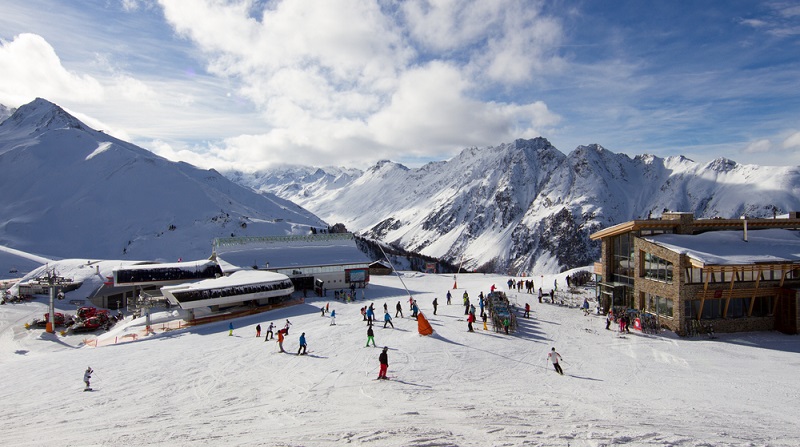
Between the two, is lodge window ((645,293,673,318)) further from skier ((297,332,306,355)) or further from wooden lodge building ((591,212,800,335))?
skier ((297,332,306,355))

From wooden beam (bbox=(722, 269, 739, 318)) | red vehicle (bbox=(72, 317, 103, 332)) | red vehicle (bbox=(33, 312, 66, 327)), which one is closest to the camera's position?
wooden beam (bbox=(722, 269, 739, 318))

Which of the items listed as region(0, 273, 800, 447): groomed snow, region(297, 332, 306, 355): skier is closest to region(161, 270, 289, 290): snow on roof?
region(0, 273, 800, 447): groomed snow

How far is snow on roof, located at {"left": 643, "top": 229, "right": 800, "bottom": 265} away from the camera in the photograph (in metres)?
30.9

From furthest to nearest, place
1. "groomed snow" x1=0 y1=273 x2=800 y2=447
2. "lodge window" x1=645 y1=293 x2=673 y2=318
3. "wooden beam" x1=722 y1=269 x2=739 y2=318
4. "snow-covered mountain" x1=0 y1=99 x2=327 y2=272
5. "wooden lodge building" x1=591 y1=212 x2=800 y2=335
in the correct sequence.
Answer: "snow-covered mountain" x1=0 y1=99 x2=327 y2=272 < "lodge window" x1=645 y1=293 x2=673 y2=318 < "wooden beam" x1=722 y1=269 x2=739 y2=318 < "wooden lodge building" x1=591 y1=212 x2=800 y2=335 < "groomed snow" x1=0 y1=273 x2=800 y2=447

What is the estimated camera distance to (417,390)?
18062 millimetres

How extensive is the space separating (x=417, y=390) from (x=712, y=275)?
24093mm

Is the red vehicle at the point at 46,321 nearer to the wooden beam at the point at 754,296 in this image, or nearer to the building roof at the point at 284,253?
the building roof at the point at 284,253

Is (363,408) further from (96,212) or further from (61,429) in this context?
(96,212)

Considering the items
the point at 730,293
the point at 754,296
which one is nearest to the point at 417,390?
the point at 730,293

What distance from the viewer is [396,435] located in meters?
12.8

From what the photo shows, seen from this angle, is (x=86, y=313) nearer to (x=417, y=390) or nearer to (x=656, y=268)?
(x=417, y=390)

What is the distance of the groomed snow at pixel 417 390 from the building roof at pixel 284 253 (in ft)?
67.2

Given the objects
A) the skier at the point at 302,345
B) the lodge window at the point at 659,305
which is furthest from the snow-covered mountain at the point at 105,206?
the lodge window at the point at 659,305

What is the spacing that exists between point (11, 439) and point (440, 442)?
44.2 ft
